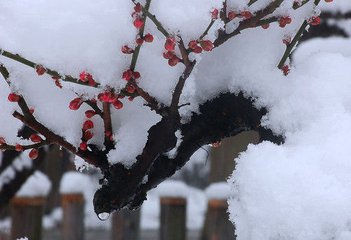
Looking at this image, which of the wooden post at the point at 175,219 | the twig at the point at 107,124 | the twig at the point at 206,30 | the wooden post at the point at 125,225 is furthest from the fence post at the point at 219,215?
the twig at the point at 206,30

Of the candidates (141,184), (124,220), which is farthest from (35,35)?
(124,220)

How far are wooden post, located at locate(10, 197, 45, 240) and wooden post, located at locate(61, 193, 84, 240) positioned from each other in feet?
2.05

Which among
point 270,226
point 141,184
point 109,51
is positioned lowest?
point 270,226

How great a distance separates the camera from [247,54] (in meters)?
1.31

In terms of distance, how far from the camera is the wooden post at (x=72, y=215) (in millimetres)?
3697

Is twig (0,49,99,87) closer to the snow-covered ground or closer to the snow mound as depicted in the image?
the snow-covered ground

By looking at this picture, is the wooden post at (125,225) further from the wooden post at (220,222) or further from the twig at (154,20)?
the twig at (154,20)

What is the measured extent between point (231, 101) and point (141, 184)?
0.87 feet

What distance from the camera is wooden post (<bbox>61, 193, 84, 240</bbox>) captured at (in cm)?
370

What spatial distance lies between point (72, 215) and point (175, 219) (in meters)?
0.78

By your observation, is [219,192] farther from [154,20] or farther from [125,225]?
[154,20]

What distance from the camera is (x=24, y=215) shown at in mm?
3039

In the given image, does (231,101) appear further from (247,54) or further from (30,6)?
(30,6)

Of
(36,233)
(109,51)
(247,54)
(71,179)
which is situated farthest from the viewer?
(71,179)
